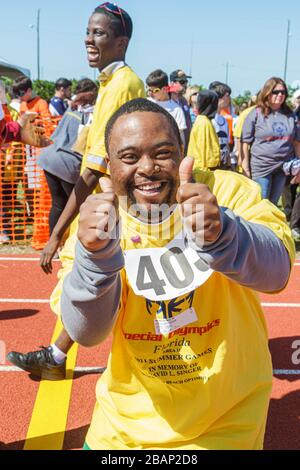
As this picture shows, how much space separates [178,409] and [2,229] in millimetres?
6493

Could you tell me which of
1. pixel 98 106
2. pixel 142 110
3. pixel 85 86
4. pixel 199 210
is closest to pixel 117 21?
pixel 98 106

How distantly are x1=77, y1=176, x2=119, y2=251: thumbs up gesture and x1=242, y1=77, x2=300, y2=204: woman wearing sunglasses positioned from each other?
18.4ft

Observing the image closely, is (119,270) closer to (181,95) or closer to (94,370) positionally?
(94,370)

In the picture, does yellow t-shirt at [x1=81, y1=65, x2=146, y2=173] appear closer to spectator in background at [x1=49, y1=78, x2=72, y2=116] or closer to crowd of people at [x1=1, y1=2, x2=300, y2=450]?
crowd of people at [x1=1, y1=2, x2=300, y2=450]

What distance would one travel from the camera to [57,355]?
3.65 m

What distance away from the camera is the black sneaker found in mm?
3672

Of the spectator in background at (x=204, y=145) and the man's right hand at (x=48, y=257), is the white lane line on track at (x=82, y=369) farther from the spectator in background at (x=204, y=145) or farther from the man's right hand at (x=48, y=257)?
the spectator in background at (x=204, y=145)

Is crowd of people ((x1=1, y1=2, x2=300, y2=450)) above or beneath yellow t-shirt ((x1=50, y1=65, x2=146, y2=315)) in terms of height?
beneath

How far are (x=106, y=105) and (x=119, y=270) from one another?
6.82 feet

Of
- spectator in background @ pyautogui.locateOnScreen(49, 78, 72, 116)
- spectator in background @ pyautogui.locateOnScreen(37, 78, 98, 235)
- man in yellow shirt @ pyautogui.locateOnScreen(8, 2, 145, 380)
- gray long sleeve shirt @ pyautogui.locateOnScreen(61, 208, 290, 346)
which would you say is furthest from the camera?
spectator in background @ pyautogui.locateOnScreen(49, 78, 72, 116)

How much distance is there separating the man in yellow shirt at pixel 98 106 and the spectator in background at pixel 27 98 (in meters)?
5.85

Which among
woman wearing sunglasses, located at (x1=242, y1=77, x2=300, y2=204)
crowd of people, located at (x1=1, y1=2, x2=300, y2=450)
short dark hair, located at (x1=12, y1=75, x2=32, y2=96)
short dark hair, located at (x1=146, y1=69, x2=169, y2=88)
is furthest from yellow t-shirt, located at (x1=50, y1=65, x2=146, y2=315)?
short dark hair, located at (x1=12, y1=75, x2=32, y2=96)

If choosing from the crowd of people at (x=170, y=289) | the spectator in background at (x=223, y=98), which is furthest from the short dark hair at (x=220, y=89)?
the crowd of people at (x=170, y=289)

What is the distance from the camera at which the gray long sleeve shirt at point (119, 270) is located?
133 centimetres
